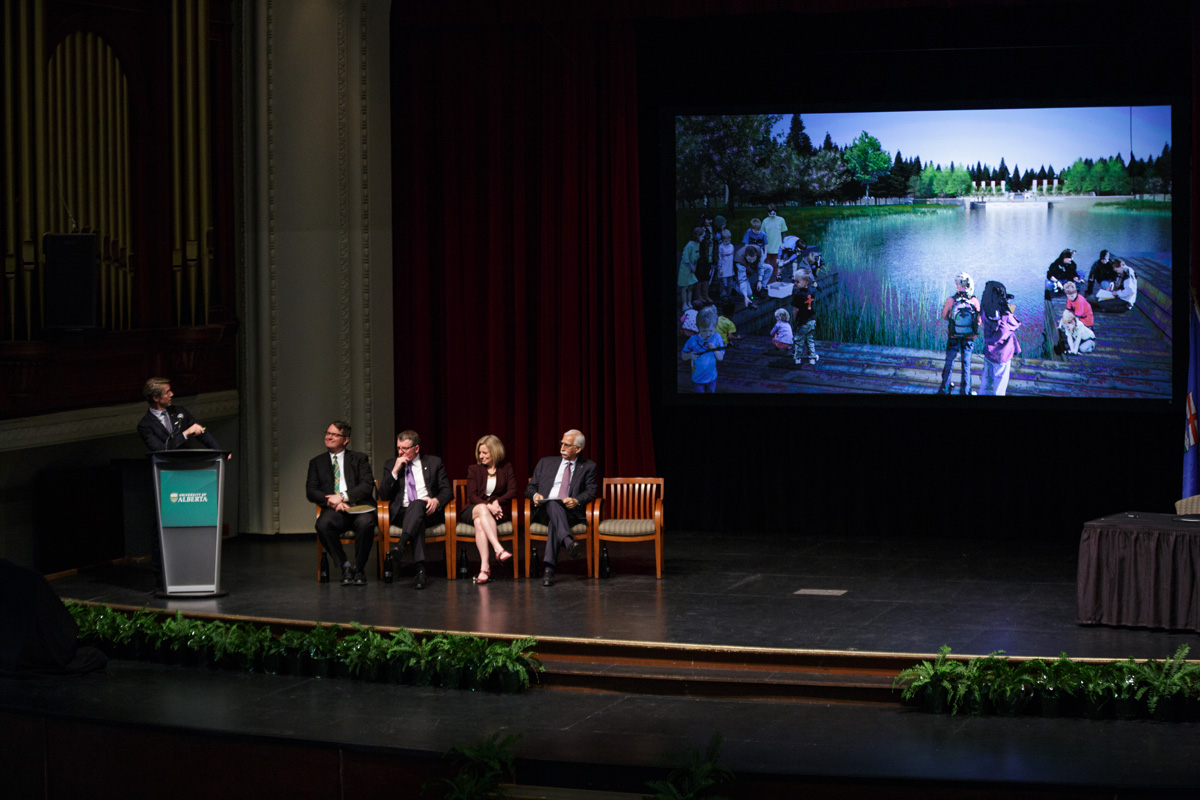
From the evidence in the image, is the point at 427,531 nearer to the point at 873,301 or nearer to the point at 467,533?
the point at 467,533

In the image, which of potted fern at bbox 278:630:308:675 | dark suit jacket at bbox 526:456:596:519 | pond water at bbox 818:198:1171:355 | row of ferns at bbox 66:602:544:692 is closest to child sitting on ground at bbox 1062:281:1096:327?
pond water at bbox 818:198:1171:355

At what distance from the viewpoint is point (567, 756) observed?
19.2ft

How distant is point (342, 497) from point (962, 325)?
4113 millimetres

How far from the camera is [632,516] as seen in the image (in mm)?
9203

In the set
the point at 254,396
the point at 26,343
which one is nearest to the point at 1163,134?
the point at 254,396

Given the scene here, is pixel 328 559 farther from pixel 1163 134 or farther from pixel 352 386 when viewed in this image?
pixel 1163 134

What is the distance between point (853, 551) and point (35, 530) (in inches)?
199

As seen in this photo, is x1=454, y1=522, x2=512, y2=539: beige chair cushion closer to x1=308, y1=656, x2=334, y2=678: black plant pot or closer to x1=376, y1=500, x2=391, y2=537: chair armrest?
x1=376, y1=500, x2=391, y2=537: chair armrest

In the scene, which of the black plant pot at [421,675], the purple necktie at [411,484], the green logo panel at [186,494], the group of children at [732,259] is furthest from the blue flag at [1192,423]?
the green logo panel at [186,494]

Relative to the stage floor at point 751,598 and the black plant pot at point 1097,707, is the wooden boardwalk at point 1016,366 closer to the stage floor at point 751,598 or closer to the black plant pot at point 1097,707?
the stage floor at point 751,598

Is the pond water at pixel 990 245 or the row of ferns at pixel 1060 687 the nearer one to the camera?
the row of ferns at pixel 1060 687

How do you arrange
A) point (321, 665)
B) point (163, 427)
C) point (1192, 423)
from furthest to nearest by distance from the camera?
point (1192, 423), point (163, 427), point (321, 665)

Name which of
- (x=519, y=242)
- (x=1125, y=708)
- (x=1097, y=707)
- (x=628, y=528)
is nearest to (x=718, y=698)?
(x=1097, y=707)

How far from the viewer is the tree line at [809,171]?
31.2ft
